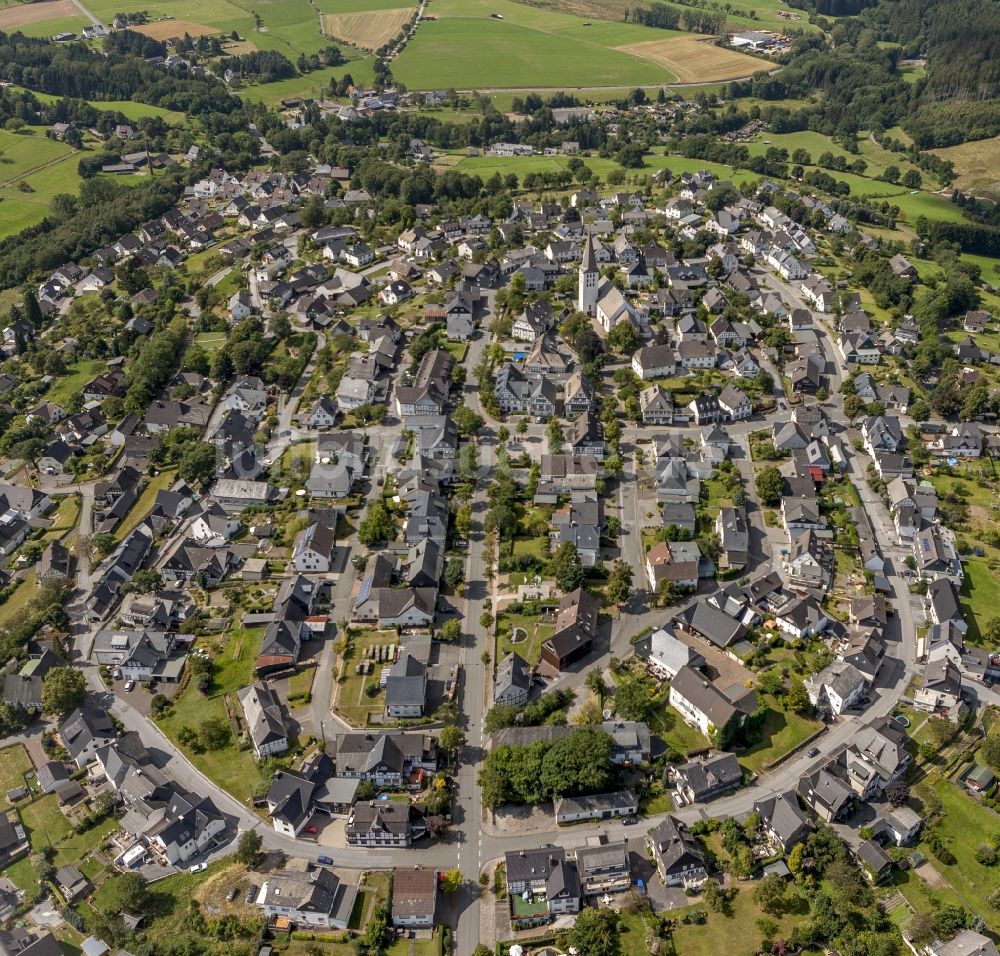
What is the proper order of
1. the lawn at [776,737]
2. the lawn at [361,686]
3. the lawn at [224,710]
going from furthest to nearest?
the lawn at [361,686] → the lawn at [776,737] → the lawn at [224,710]

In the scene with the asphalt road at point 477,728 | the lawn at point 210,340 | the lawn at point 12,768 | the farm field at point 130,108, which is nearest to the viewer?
the asphalt road at point 477,728

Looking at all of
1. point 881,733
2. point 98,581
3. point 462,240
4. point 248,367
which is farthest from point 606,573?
point 462,240

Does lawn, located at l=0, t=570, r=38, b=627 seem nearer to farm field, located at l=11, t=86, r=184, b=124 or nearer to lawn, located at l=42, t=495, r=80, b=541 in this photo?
lawn, located at l=42, t=495, r=80, b=541

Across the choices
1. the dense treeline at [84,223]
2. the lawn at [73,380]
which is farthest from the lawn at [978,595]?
the dense treeline at [84,223]

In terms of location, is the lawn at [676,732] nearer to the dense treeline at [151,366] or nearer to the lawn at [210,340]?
the dense treeline at [151,366]

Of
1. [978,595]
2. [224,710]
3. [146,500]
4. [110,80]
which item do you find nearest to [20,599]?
[146,500]

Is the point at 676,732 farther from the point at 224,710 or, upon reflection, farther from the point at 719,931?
the point at 224,710

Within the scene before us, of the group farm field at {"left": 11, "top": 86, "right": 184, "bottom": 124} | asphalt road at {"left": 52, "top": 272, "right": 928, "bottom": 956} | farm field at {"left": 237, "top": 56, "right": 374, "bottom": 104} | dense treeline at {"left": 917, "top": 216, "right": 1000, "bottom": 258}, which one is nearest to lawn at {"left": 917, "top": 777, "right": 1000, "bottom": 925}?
asphalt road at {"left": 52, "top": 272, "right": 928, "bottom": 956}
